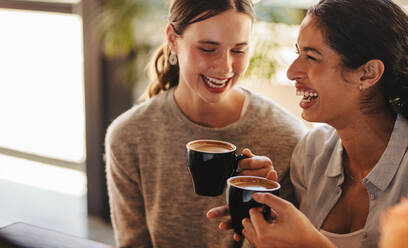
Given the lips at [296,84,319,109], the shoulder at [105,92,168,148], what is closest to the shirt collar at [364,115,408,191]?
the lips at [296,84,319,109]

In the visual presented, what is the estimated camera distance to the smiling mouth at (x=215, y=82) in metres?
1.47

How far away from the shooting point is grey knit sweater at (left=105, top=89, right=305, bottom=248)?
1.53 metres

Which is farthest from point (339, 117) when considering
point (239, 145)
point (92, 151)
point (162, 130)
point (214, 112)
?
point (92, 151)

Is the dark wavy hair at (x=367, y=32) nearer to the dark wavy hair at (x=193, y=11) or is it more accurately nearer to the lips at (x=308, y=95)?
the lips at (x=308, y=95)

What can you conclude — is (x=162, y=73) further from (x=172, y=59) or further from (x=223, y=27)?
(x=223, y=27)

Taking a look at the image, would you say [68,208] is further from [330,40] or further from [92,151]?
[330,40]

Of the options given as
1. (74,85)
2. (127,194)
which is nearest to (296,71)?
(127,194)

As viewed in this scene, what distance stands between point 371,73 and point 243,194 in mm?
517

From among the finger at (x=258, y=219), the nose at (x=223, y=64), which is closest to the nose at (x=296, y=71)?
the nose at (x=223, y=64)

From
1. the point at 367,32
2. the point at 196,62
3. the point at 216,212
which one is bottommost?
the point at 216,212

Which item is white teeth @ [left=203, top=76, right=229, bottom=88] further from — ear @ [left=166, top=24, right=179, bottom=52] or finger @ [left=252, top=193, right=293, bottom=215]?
finger @ [left=252, top=193, right=293, bottom=215]

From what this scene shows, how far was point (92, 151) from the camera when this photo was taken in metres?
3.03

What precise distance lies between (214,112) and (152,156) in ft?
0.88

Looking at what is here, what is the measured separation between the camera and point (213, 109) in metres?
1.62
